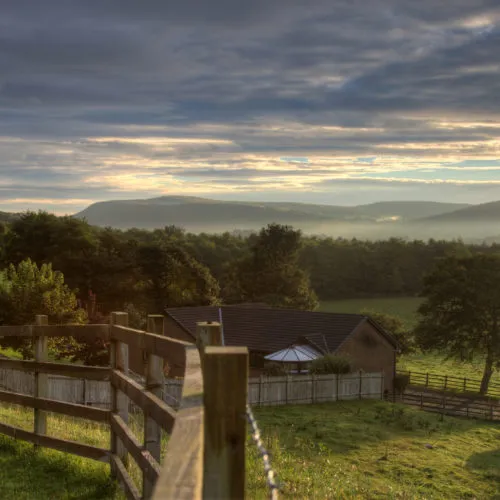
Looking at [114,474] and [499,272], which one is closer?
[114,474]

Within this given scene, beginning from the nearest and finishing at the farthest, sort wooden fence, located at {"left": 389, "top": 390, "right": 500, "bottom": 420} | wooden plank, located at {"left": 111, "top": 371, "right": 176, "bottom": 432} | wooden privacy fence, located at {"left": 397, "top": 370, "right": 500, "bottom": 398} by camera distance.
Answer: wooden plank, located at {"left": 111, "top": 371, "right": 176, "bottom": 432} → wooden fence, located at {"left": 389, "top": 390, "right": 500, "bottom": 420} → wooden privacy fence, located at {"left": 397, "top": 370, "right": 500, "bottom": 398}

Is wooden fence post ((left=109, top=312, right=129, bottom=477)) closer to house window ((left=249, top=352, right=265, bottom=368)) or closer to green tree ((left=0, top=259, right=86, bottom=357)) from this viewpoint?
green tree ((left=0, top=259, right=86, bottom=357))

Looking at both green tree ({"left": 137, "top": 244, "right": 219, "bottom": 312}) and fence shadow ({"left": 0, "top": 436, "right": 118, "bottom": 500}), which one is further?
green tree ({"left": 137, "top": 244, "right": 219, "bottom": 312})

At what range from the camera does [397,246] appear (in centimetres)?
9775

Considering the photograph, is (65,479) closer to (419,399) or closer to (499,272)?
(419,399)

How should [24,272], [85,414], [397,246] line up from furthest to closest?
[397,246] < [24,272] < [85,414]

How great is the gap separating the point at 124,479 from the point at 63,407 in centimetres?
199

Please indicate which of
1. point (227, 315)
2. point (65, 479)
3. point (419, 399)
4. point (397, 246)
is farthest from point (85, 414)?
point (397, 246)

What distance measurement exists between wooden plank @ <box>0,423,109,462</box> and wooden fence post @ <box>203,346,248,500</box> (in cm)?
534

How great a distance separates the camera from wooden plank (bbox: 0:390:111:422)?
7.83 metres

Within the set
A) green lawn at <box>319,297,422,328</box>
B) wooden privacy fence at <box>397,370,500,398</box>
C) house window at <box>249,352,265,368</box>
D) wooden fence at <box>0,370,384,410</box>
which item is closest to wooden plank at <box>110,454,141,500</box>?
wooden fence at <box>0,370,384,410</box>

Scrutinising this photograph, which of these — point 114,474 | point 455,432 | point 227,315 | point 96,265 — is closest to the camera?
point 114,474

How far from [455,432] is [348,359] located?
8849 mm

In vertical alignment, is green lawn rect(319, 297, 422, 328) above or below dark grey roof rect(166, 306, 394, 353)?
below
